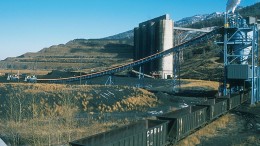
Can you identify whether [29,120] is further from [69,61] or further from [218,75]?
[69,61]

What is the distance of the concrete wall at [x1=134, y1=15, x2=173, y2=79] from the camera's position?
6969 centimetres

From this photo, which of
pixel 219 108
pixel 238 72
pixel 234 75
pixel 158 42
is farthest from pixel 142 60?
pixel 219 108

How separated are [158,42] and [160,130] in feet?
193

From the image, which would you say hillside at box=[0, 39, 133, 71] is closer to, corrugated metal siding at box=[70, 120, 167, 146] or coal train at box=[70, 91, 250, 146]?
coal train at box=[70, 91, 250, 146]

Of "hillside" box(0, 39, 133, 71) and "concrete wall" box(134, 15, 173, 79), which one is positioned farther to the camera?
"hillside" box(0, 39, 133, 71)

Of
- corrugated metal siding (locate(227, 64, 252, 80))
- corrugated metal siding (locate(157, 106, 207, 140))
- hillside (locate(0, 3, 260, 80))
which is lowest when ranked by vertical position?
corrugated metal siding (locate(157, 106, 207, 140))

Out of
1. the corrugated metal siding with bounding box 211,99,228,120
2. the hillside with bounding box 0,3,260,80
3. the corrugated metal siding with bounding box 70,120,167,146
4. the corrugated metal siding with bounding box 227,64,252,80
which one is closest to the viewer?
the corrugated metal siding with bounding box 70,120,167,146

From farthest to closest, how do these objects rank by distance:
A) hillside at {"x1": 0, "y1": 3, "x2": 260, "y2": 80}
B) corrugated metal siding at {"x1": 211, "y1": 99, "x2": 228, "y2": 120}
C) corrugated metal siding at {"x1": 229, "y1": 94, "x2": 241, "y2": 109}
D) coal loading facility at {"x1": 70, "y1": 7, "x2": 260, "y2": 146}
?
hillside at {"x1": 0, "y1": 3, "x2": 260, "y2": 80} → corrugated metal siding at {"x1": 229, "y1": 94, "x2": 241, "y2": 109} → corrugated metal siding at {"x1": 211, "y1": 99, "x2": 228, "y2": 120} → coal loading facility at {"x1": 70, "y1": 7, "x2": 260, "y2": 146}

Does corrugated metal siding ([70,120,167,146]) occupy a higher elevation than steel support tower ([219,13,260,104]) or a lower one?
lower

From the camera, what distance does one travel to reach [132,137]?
41.7 ft

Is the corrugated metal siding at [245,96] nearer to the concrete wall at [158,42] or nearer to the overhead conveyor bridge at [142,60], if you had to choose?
the overhead conveyor bridge at [142,60]

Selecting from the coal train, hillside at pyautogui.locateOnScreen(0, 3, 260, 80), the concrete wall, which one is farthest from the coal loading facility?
hillside at pyautogui.locateOnScreen(0, 3, 260, 80)

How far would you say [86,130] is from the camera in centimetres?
2397

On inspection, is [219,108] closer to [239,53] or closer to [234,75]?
[234,75]
